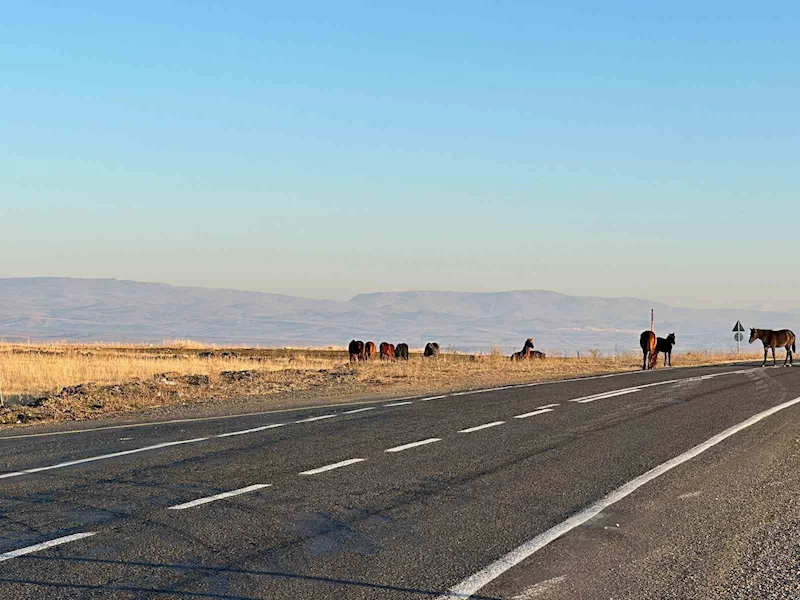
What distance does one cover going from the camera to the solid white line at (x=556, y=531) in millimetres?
6848

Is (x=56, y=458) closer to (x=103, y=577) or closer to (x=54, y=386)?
(x=103, y=577)

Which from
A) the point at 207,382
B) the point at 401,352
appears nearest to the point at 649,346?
the point at 401,352

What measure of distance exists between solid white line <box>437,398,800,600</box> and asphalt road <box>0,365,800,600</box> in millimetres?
26

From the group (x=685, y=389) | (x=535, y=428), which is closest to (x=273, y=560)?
(x=535, y=428)

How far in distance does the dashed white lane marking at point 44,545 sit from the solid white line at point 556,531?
3.30 metres

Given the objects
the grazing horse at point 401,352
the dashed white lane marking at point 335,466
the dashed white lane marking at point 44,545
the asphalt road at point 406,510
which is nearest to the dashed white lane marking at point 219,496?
the asphalt road at point 406,510

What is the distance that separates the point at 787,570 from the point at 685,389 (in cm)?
1730

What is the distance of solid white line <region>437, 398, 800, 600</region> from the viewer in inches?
270

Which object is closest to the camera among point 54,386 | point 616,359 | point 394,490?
point 394,490

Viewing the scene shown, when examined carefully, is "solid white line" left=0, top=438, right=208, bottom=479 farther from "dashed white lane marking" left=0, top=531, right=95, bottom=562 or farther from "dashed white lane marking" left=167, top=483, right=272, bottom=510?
"dashed white lane marking" left=0, top=531, right=95, bottom=562

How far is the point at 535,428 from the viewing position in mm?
15711

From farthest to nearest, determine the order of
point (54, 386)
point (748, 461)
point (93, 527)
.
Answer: point (54, 386)
point (748, 461)
point (93, 527)

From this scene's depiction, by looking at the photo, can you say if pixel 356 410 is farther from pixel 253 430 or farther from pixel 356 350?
pixel 356 350

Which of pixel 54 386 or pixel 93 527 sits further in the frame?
pixel 54 386
